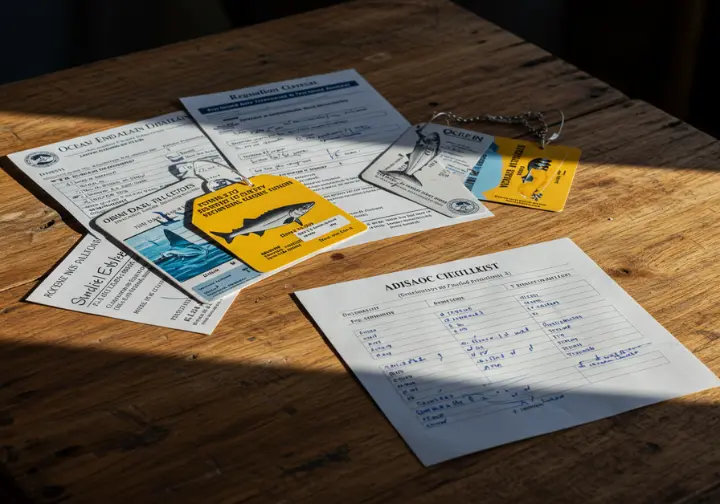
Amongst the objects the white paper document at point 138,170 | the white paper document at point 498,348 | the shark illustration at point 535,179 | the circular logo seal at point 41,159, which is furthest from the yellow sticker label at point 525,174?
the circular logo seal at point 41,159

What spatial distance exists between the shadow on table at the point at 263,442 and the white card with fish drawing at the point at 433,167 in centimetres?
29

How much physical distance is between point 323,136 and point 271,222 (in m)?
0.21

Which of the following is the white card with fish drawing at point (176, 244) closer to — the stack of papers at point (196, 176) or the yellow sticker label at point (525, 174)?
the stack of papers at point (196, 176)

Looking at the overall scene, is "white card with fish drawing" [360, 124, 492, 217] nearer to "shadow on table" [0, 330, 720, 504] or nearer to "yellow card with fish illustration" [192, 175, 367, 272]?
"yellow card with fish illustration" [192, 175, 367, 272]

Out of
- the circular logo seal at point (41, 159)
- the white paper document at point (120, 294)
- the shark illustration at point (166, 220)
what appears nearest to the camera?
the white paper document at point (120, 294)

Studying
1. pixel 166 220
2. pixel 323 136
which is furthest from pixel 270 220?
pixel 323 136

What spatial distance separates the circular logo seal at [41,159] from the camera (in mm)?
1089

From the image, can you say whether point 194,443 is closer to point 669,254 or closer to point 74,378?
point 74,378

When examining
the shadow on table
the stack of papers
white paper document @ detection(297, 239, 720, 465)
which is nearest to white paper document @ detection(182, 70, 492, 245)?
the stack of papers

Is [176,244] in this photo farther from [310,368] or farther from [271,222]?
[310,368]

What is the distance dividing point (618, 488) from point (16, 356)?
51 cm

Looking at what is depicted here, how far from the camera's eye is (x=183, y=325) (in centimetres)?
86

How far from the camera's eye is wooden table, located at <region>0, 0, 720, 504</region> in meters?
0.72

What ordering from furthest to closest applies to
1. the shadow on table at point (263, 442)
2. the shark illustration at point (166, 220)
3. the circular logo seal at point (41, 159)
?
1. the circular logo seal at point (41, 159)
2. the shark illustration at point (166, 220)
3. the shadow on table at point (263, 442)
